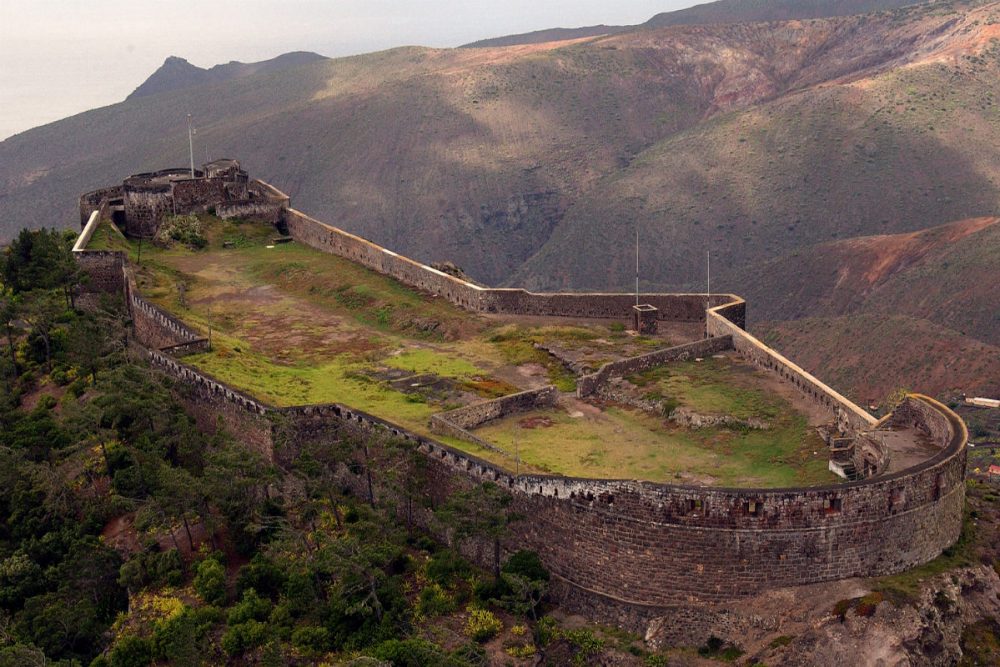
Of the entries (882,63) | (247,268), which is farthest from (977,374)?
(882,63)

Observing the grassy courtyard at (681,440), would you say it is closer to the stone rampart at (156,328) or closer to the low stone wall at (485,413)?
the low stone wall at (485,413)

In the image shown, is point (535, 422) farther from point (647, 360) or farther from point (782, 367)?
point (782, 367)

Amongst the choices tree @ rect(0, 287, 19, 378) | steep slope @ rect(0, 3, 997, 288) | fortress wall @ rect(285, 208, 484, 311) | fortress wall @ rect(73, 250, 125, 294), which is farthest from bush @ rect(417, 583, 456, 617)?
steep slope @ rect(0, 3, 997, 288)

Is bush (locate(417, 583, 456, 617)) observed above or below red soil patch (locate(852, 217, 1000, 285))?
above

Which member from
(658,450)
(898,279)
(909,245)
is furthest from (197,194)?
(909,245)

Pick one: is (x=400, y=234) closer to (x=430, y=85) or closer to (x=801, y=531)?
(x=430, y=85)

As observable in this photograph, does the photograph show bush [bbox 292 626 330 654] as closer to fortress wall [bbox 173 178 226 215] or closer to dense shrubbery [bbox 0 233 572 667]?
dense shrubbery [bbox 0 233 572 667]
